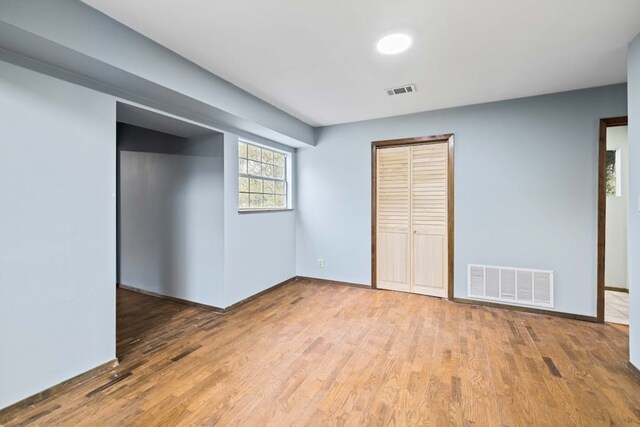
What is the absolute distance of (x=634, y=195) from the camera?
2.12 metres

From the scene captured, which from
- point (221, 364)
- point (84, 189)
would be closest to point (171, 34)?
point (84, 189)

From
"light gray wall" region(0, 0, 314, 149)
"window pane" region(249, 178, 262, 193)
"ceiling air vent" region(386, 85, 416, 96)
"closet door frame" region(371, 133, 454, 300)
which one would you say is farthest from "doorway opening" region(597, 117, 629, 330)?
"light gray wall" region(0, 0, 314, 149)

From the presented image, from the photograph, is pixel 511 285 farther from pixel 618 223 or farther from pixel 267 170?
pixel 267 170

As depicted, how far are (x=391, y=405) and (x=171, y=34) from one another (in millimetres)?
2940

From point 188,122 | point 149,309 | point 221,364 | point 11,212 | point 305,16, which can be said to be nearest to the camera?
point 11,212

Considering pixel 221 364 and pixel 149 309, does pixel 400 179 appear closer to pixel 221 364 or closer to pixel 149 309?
pixel 221 364

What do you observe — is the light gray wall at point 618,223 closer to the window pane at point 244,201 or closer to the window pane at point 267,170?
the window pane at point 267,170

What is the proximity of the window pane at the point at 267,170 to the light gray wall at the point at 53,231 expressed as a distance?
6.93 feet

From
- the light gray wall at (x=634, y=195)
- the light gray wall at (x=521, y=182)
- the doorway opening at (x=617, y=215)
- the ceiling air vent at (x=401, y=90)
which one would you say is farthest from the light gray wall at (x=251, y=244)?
the doorway opening at (x=617, y=215)

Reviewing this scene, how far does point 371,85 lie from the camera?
298cm

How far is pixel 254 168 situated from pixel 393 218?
213cm

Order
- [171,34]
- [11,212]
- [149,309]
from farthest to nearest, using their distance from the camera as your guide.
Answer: [149,309]
[171,34]
[11,212]

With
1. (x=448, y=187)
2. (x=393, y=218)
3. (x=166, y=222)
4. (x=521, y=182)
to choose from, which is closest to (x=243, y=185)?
(x=166, y=222)

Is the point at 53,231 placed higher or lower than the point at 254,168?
lower
